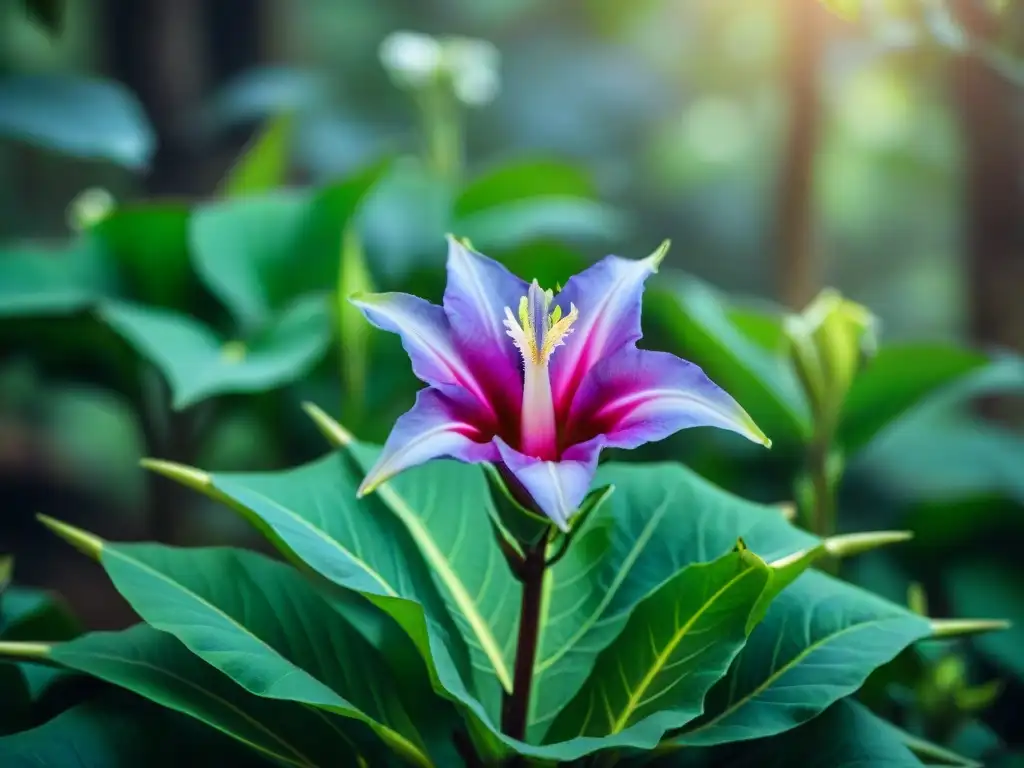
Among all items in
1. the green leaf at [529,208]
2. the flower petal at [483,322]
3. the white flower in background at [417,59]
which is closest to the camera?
the flower petal at [483,322]

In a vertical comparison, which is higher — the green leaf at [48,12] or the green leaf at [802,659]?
the green leaf at [48,12]

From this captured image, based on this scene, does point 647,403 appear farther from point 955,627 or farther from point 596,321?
point 955,627

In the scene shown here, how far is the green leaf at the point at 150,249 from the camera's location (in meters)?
1.24

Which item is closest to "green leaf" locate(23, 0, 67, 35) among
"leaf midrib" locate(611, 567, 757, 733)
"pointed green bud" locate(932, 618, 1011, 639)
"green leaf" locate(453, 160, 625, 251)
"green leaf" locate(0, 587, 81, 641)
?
"green leaf" locate(453, 160, 625, 251)

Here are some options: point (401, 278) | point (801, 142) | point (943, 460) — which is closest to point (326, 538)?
point (401, 278)

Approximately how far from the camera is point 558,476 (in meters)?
0.47

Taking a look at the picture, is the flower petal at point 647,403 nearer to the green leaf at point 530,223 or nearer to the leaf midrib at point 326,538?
the leaf midrib at point 326,538

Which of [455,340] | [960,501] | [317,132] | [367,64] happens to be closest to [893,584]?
[960,501]

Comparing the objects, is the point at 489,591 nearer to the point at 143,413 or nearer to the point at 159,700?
the point at 159,700

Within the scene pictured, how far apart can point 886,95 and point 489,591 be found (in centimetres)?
203

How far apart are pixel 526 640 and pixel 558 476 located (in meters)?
0.15

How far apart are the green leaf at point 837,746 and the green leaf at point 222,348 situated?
0.58 m

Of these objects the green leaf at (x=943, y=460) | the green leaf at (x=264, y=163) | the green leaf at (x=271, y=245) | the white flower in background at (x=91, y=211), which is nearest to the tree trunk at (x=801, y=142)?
the green leaf at (x=943, y=460)

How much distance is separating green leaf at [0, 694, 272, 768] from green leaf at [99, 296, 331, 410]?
1.10ft
